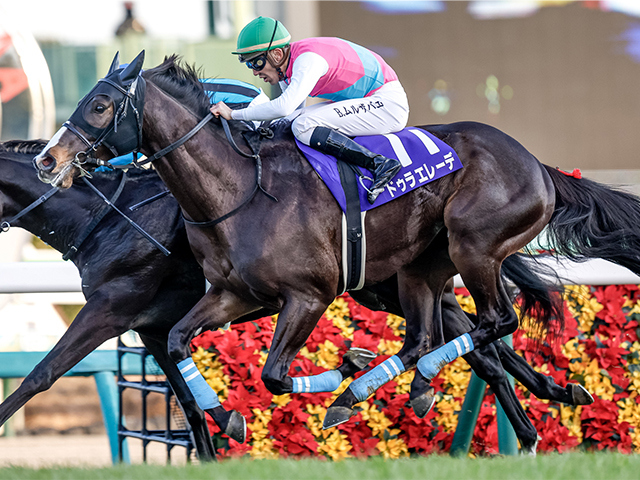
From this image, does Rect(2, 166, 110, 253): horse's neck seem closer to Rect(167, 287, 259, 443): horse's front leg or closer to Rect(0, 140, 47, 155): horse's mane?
Rect(0, 140, 47, 155): horse's mane

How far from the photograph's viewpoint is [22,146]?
3961mm

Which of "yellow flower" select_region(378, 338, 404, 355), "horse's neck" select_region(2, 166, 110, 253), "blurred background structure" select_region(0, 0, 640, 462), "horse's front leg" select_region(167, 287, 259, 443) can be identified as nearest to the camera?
"horse's front leg" select_region(167, 287, 259, 443)

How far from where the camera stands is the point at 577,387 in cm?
371

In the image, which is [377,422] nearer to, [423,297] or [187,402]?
[423,297]

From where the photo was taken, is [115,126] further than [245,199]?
No

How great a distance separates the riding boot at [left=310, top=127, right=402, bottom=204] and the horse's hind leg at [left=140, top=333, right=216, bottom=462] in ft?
4.27

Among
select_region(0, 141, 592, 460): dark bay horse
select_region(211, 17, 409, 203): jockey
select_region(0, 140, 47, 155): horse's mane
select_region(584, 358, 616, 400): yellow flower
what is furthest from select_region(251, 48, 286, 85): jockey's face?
select_region(584, 358, 616, 400): yellow flower

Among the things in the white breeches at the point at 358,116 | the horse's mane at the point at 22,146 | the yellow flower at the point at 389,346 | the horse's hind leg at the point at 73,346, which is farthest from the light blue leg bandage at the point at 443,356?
the horse's mane at the point at 22,146

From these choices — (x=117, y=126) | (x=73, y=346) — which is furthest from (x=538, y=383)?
(x=117, y=126)

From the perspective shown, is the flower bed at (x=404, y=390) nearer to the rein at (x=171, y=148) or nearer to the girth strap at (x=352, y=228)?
the girth strap at (x=352, y=228)

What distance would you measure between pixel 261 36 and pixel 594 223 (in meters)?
1.73

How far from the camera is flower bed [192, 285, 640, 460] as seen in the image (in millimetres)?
4113

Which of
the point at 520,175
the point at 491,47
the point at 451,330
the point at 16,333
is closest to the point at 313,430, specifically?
the point at 451,330

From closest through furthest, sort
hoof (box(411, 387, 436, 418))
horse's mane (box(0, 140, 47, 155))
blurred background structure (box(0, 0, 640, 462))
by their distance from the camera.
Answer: hoof (box(411, 387, 436, 418)) → horse's mane (box(0, 140, 47, 155)) → blurred background structure (box(0, 0, 640, 462))
